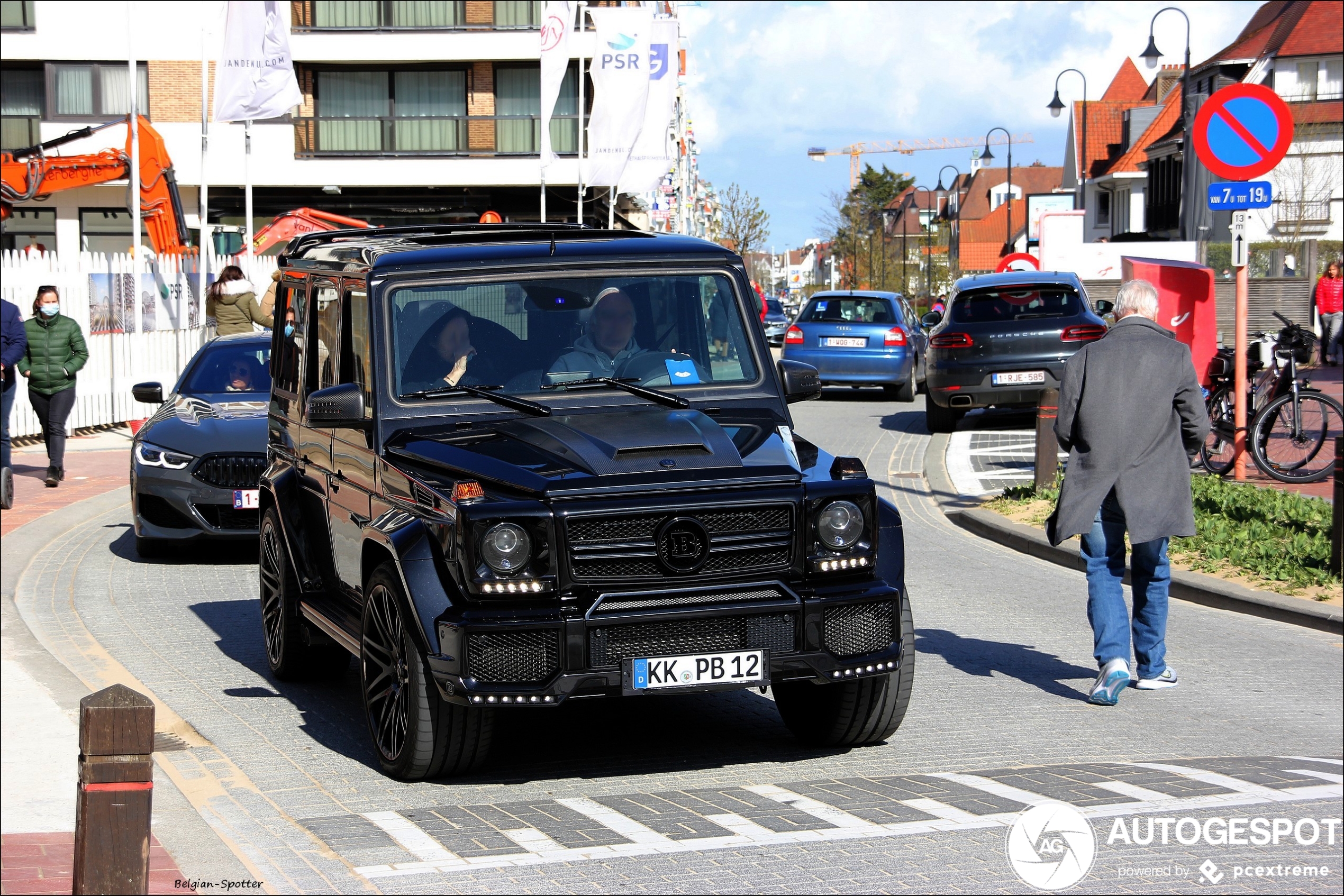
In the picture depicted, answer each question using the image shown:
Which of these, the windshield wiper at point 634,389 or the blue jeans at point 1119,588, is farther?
the blue jeans at point 1119,588

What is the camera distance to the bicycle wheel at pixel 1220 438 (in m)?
14.4

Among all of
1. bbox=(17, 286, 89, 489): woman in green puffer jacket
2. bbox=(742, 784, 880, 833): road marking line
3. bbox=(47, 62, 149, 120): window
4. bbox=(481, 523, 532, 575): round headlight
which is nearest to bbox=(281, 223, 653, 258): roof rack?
bbox=(481, 523, 532, 575): round headlight

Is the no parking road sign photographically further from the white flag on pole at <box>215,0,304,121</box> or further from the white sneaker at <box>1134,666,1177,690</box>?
the white flag on pole at <box>215,0,304,121</box>

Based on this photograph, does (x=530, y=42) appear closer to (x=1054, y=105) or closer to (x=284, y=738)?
(x=1054, y=105)

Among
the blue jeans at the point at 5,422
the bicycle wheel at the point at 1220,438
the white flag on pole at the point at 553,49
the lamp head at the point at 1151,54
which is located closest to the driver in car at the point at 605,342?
the bicycle wheel at the point at 1220,438

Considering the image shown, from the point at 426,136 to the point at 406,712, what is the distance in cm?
4118

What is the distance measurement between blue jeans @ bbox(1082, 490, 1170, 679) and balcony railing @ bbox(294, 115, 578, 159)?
39232 mm

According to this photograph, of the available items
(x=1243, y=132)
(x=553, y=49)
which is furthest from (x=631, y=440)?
(x=553, y=49)

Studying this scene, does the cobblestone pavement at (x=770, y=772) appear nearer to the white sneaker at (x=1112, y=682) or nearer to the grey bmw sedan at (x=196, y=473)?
the white sneaker at (x=1112, y=682)

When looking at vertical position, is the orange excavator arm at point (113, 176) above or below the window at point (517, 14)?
below

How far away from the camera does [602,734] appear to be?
6.95 metres

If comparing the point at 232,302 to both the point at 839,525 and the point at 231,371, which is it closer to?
the point at 231,371

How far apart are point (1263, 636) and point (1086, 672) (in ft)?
4.72

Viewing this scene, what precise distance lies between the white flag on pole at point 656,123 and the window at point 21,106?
68.0ft
